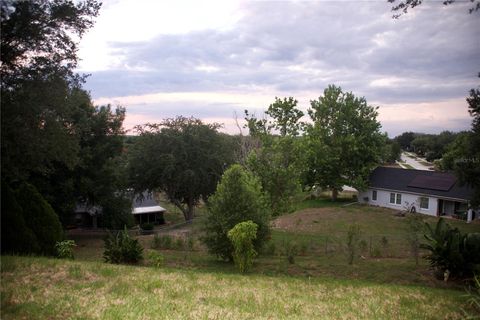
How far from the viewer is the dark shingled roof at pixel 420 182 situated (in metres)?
35.1

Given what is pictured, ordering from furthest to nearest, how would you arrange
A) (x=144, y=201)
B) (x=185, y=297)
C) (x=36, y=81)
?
(x=144, y=201), (x=36, y=81), (x=185, y=297)

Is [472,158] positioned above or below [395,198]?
above

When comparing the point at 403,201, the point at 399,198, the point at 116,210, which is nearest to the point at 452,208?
the point at 403,201

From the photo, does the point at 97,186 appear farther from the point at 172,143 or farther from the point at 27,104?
the point at 27,104

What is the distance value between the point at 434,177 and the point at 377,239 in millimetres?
20922

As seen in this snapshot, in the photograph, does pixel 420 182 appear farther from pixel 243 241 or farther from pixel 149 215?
pixel 243 241

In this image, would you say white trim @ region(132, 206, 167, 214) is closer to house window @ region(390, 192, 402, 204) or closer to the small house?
the small house

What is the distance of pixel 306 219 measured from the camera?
34.1 meters

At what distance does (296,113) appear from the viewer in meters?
23.3

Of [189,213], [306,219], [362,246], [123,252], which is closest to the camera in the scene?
[123,252]

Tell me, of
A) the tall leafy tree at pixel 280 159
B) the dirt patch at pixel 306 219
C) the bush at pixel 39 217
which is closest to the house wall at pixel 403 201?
the dirt patch at pixel 306 219

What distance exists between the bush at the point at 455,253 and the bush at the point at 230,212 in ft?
20.2

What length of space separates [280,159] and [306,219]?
1242cm

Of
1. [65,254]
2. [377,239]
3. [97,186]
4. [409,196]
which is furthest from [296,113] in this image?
[409,196]
